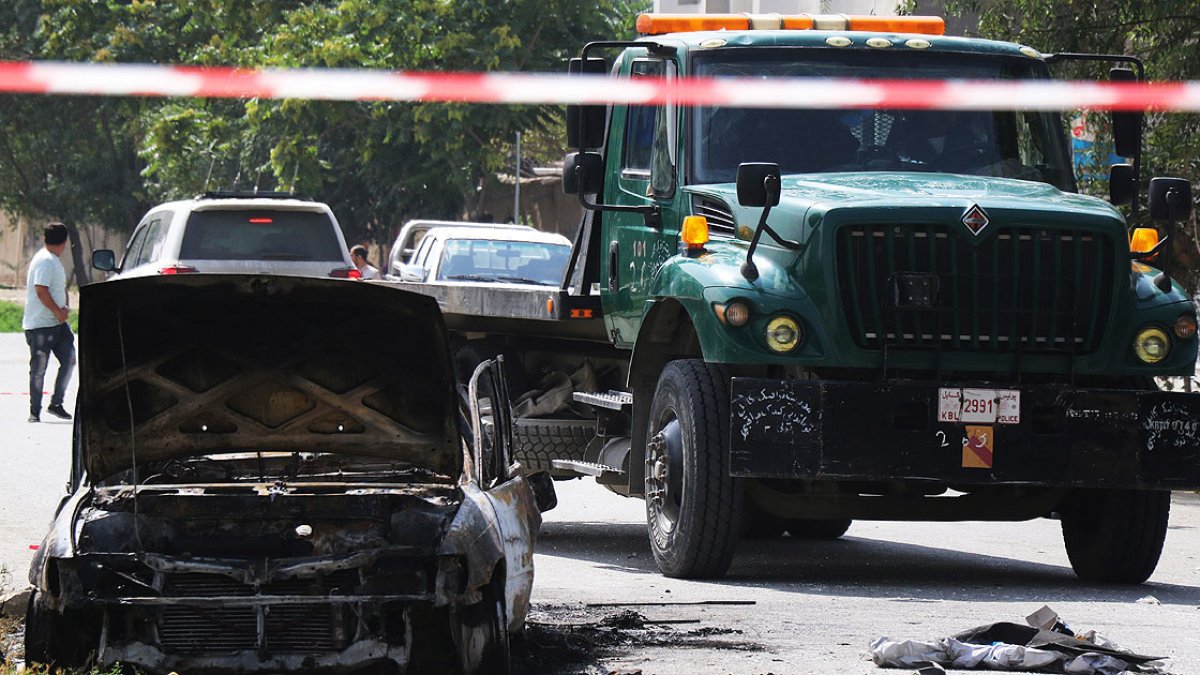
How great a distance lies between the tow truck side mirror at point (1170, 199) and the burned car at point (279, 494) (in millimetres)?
3695

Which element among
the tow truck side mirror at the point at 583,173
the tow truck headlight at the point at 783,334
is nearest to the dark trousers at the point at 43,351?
the tow truck side mirror at the point at 583,173

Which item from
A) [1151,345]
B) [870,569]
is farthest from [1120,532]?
[870,569]

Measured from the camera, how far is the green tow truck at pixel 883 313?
9.62 meters

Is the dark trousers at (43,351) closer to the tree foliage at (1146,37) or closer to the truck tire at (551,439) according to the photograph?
the truck tire at (551,439)

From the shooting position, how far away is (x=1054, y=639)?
7.49 metres

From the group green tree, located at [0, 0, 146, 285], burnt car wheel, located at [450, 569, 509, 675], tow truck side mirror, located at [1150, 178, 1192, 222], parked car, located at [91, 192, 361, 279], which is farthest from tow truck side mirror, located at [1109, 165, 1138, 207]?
green tree, located at [0, 0, 146, 285]

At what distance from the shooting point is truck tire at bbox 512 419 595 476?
12.3 m

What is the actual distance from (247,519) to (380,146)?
35.5 metres

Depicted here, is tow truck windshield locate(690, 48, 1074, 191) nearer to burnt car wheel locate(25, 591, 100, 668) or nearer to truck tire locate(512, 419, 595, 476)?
truck tire locate(512, 419, 595, 476)

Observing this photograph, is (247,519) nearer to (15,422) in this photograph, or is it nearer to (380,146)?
(15,422)

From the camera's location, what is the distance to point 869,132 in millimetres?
10688

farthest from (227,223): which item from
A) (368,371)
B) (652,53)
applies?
(368,371)

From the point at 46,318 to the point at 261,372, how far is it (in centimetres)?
1328

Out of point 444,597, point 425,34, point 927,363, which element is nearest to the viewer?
point 444,597
